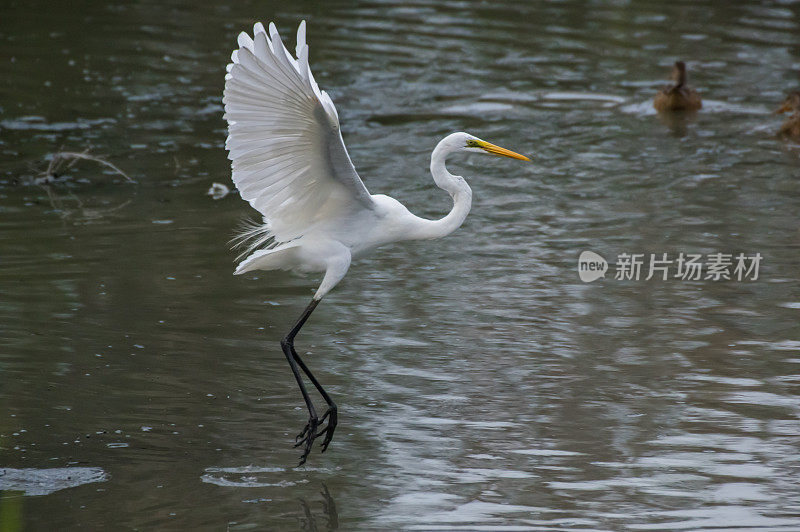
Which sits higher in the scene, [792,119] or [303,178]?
[792,119]

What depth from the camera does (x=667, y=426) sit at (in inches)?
225

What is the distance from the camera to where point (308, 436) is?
17.4 feet

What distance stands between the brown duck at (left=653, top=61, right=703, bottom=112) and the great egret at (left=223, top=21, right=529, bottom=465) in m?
7.28

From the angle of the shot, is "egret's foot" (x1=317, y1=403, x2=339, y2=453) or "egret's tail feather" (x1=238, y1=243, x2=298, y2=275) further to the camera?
"egret's tail feather" (x1=238, y1=243, x2=298, y2=275)

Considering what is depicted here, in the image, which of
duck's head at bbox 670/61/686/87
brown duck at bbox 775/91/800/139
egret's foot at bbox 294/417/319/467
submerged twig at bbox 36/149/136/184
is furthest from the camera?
duck's head at bbox 670/61/686/87

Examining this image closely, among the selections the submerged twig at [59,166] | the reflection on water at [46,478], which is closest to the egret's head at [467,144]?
the reflection on water at [46,478]

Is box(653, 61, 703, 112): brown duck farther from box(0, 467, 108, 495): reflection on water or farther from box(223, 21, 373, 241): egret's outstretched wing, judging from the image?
box(0, 467, 108, 495): reflection on water

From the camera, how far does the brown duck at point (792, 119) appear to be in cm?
1173

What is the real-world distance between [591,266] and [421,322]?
5.49 ft

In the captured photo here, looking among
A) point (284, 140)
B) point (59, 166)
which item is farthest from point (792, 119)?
point (284, 140)

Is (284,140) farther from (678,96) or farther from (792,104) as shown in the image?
(678,96)

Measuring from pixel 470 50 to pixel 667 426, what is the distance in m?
10.7

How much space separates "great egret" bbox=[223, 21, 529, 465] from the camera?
510 cm

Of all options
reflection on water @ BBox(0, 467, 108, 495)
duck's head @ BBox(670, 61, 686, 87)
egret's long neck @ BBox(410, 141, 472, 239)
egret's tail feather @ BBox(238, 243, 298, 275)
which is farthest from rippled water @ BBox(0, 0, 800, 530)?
egret's long neck @ BBox(410, 141, 472, 239)
